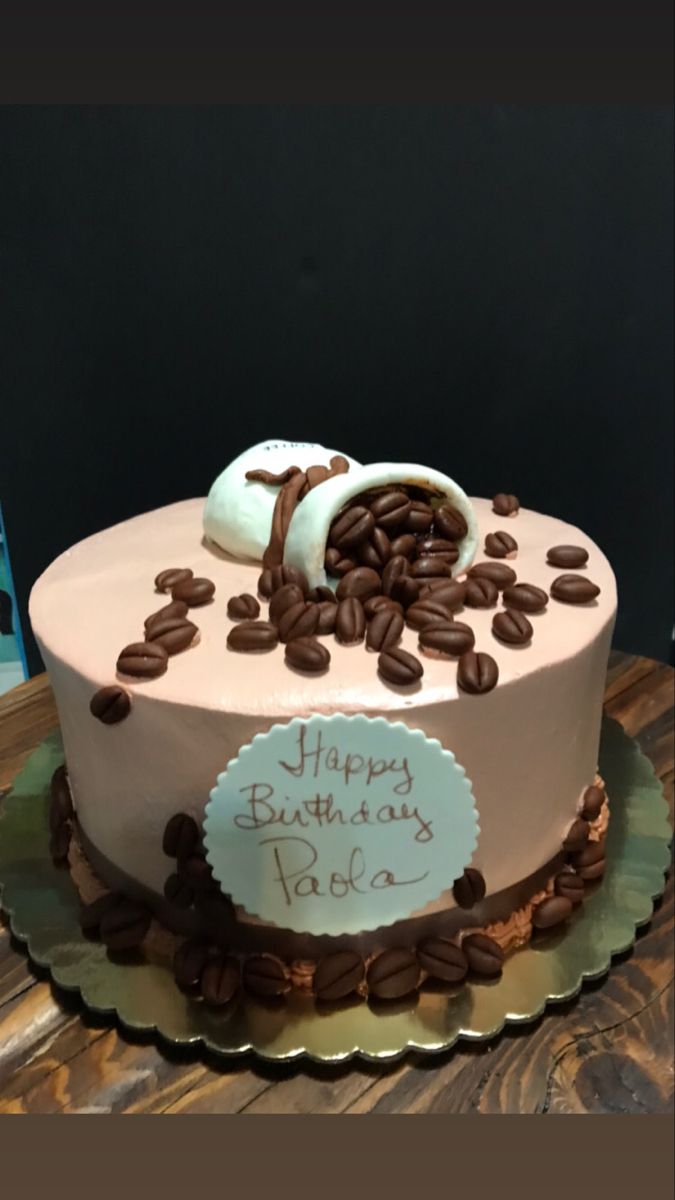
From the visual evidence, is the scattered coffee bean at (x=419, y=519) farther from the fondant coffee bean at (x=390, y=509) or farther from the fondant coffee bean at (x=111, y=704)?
the fondant coffee bean at (x=111, y=704)

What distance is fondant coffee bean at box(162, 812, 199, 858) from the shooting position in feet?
4.69

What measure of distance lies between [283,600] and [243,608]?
8 centimetres

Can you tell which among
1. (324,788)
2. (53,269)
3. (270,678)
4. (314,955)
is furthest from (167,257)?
(314,955)

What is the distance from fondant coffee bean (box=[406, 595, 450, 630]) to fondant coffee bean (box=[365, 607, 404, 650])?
0.15 feet

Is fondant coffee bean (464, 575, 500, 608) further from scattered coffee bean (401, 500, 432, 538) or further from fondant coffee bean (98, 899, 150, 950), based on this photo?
fondant coffee bean (98, 899, 150, 950)

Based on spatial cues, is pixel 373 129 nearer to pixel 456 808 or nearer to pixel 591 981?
pixel 456 808

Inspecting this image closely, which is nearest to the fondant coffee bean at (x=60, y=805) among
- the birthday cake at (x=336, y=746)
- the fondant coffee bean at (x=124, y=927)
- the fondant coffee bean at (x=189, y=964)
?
the birthday cake at (x=336, y=746)

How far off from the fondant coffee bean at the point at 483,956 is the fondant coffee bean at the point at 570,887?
19cm

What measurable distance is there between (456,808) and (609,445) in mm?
1688

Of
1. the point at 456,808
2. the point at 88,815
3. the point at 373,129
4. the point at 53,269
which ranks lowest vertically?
the point at 88,815

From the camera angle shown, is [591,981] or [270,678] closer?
[270,678]

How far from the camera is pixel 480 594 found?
1.58 meters

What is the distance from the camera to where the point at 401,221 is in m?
2.33

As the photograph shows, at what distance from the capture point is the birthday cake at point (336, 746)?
1.36 metres
